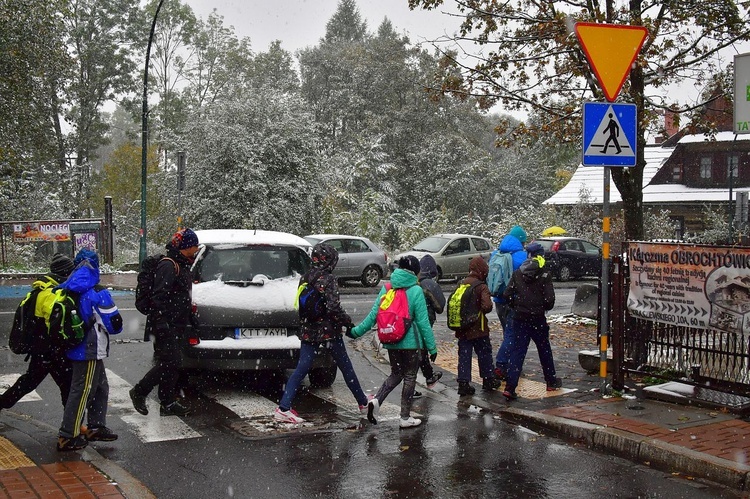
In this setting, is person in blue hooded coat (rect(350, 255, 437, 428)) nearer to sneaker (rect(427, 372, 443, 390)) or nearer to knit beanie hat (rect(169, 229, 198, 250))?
knit beanie hat (rect(169, 229, 198, 250))

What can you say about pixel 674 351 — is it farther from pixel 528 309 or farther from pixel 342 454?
pixel 342 454

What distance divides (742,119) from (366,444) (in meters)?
4.01

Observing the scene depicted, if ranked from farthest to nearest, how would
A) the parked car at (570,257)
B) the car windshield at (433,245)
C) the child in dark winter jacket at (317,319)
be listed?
the parked car at (570,257), the car windshield at (433,245), the child in dark winter jacket at (317,319)

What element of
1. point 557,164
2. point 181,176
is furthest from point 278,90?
point 557,164

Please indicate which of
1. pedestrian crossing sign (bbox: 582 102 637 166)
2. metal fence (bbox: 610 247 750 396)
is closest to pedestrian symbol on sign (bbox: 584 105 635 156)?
pedestrian crossing sign (bbox: 582 102 637 166)

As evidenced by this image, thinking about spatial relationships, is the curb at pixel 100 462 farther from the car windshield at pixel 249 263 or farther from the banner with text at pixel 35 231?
the banner with text at pixel 35 231

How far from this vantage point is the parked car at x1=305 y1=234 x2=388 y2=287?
22.8 m

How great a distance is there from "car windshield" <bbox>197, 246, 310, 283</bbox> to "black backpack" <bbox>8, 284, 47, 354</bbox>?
250 cm

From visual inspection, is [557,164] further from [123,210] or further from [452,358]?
[452,358]

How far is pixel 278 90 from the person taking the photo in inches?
1156

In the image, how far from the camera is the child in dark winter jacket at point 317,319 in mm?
7379

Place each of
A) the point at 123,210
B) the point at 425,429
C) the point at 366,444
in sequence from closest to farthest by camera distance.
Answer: the point at 366,444
the point at 425,429
the point at 123,210

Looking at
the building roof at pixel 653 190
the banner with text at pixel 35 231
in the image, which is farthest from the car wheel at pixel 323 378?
the building roof at pixel 653 190

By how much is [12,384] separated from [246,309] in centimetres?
281
